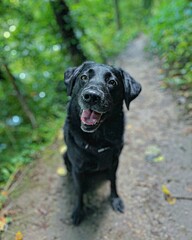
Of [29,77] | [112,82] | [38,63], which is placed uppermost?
[112,82]

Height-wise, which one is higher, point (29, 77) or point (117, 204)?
point (29, 77)

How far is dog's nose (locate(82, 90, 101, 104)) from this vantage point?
181 centimetres

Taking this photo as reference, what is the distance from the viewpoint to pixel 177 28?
5.10 metres

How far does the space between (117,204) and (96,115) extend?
1.29 meters

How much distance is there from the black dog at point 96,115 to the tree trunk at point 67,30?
Answer: 252 centimetres

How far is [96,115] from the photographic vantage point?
2029 millimetres

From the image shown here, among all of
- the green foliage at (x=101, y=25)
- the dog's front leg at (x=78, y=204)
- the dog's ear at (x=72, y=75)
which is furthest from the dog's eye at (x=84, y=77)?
the green foliage at (x=101, y=25)

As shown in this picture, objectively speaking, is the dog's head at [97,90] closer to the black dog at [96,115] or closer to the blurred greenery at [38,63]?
the black dog at [96,115]

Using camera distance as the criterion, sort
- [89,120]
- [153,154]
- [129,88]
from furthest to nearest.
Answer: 1. [153,154]
2. [129,88]
3. [89,120]

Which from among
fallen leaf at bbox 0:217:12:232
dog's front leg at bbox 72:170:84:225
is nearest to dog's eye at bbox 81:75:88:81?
dog's front leg at bbox 72:170:84:225

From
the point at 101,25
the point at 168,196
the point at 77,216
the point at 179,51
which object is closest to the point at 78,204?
the point at 77,216

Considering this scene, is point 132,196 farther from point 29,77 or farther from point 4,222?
point 29,77

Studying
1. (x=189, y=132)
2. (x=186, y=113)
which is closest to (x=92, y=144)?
(x=189, y=132)

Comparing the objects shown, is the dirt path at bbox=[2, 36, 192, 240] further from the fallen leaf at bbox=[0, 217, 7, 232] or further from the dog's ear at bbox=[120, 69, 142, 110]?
the dog's ear at bbox=[120, 69, 142, 110]
